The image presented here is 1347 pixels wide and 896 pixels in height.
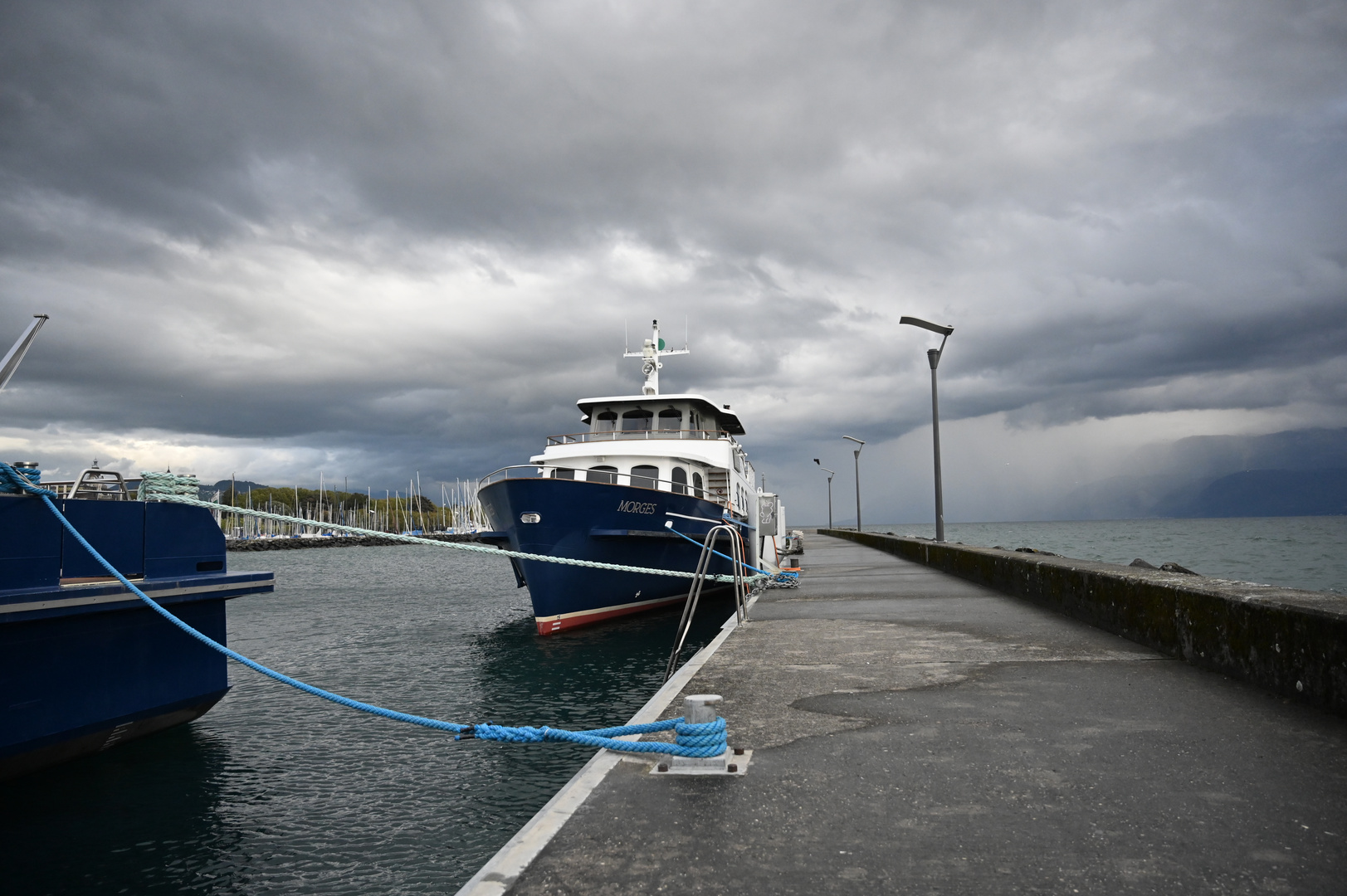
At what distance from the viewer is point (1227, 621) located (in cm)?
533

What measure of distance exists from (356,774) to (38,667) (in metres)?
2.62

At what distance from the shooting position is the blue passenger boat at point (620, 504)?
1455 centimetres

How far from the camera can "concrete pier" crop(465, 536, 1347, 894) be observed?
2516mm

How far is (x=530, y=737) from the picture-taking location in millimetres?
3805

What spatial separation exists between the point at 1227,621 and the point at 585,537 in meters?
11.1

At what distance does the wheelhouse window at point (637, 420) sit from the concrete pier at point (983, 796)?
1517 centimetres

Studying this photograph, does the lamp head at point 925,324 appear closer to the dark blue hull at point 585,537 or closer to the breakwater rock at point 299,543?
the dark blue hull at point 585,537

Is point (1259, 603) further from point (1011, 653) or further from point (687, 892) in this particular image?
point (687, 892)

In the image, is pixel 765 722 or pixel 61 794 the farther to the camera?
pixel 61 794

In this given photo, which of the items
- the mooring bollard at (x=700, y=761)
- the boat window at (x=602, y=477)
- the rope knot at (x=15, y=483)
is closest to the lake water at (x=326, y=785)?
the mooring bollard at (x=700, y=761)

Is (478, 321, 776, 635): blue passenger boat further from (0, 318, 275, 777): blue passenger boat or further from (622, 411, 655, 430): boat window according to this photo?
(0, 318, 275, 777): blue passenger boat

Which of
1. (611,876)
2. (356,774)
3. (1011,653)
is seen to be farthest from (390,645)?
(611,876)

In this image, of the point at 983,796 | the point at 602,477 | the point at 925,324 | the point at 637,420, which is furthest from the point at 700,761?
the point at 637,420

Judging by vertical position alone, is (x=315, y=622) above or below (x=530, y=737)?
below
